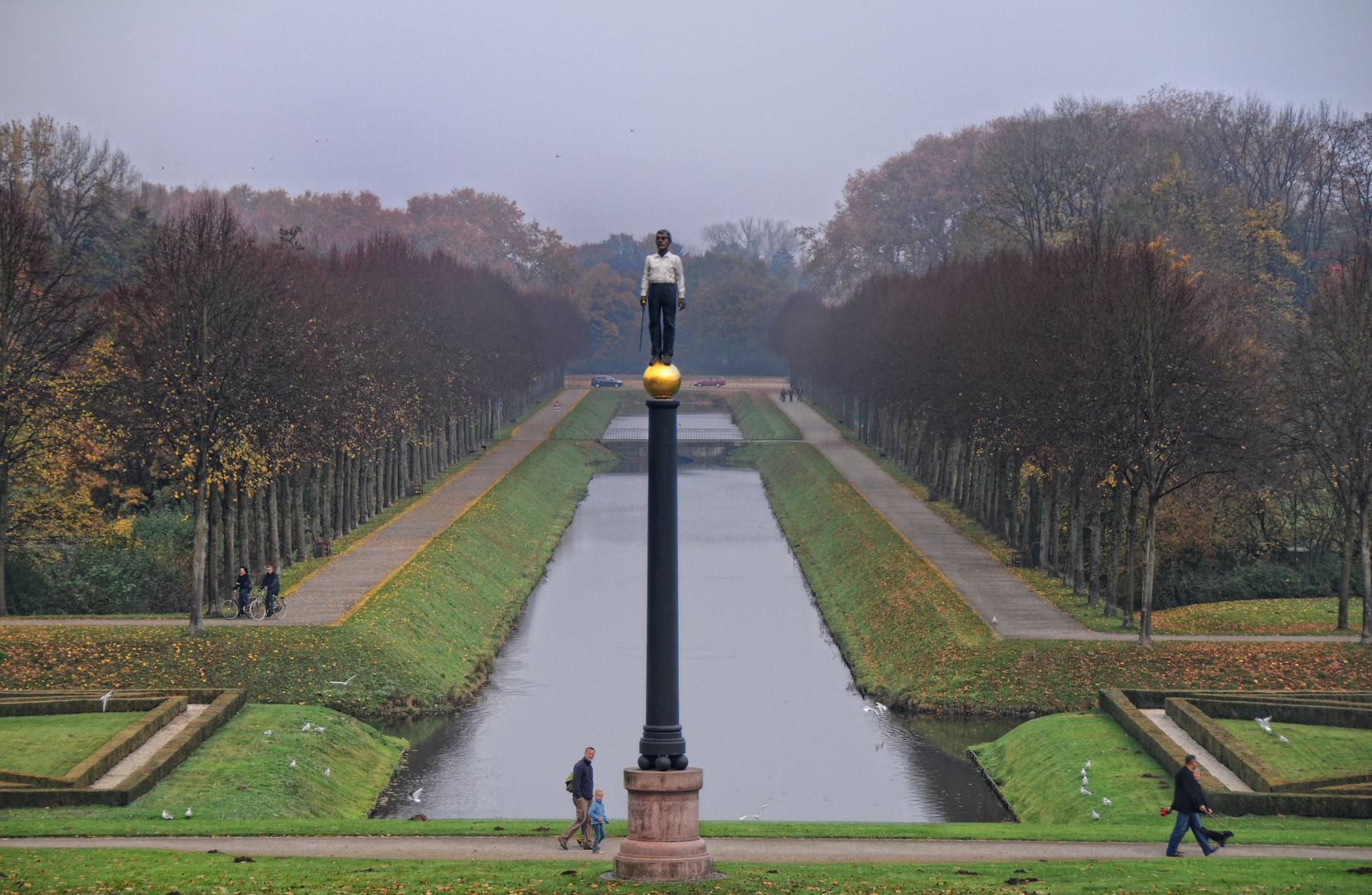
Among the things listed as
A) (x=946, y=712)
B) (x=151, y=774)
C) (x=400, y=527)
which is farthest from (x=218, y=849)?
(x=400, y=527)

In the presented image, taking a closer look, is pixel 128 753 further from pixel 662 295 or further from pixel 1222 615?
pixel 1222 615

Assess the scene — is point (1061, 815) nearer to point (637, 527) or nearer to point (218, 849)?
point (218, 849)

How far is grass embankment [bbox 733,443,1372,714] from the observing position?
42.8 meters

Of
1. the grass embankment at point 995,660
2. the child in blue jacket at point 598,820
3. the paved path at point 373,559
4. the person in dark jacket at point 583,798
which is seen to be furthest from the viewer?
the paved path at point 373,559

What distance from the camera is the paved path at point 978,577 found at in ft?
153

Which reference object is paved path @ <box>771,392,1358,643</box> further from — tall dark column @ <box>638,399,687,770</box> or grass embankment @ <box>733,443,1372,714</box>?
tall dark column @ <box>638,399,687,770</box>

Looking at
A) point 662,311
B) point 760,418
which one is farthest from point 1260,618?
point 760,418

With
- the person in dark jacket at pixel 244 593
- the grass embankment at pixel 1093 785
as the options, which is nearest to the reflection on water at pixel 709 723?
the grass embankment at pixel 1093 785

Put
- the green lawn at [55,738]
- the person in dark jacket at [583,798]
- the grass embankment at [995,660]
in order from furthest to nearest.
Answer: the grass embankment at [995,660] → the green lawn at [55,738] → the person in dark jacket at [583,798]

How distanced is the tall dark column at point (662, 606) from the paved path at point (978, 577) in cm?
A: 2569

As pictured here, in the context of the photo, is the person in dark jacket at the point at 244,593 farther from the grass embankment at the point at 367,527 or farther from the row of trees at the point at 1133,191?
the row of trees at the point at 1133,191

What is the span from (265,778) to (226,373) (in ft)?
Result: 53.8

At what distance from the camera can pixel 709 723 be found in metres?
43.0

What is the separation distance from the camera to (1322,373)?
46.6m
